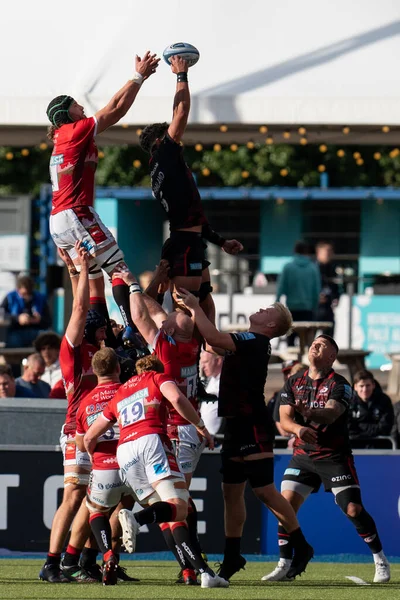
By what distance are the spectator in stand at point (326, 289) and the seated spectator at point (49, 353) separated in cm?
621

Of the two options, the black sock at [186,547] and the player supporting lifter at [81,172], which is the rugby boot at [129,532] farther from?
the player supporting lifter at [81,172]

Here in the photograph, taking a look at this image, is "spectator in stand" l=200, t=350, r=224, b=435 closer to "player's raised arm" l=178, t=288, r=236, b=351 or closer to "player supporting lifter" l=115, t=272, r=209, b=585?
"player supporting lifter" l=115, t=272, r=209, b=585

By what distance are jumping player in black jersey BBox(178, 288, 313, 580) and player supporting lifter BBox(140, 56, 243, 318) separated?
1.52ft

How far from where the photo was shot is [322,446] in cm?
1003

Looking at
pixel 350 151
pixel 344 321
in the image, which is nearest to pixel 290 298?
pixel 344 321

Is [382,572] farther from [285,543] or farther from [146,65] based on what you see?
[146,65]

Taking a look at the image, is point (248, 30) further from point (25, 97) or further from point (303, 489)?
point (303, 489)

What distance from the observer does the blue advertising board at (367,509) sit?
11867 mm

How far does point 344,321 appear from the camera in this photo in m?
23.5

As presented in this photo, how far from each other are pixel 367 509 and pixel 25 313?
6.38m

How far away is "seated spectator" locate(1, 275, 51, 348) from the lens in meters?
16.7

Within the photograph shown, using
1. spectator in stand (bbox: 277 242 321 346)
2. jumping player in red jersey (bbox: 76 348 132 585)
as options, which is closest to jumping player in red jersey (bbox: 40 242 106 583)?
jumping player in red jersey (bbox: 76 348 132 585)

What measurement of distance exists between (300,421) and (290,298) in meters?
6.81

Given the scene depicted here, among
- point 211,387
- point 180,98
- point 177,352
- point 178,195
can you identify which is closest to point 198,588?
point 177,352
